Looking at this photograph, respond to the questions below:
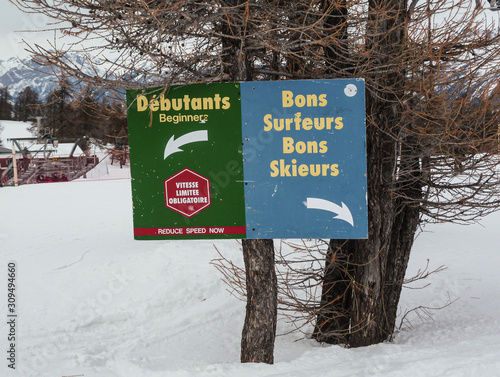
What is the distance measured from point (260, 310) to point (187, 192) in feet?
5.12

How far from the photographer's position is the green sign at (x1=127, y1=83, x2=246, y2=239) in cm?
433

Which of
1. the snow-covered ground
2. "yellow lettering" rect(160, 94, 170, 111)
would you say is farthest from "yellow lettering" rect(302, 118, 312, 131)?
the snow-covered ground

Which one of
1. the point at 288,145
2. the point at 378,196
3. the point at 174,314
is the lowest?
the point at 174,314

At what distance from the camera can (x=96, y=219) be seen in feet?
49.2

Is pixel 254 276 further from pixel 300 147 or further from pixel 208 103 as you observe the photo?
pixel 208 103

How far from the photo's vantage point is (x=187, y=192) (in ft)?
14.5

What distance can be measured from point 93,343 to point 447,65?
621cm

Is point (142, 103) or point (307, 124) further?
point (142, 103)

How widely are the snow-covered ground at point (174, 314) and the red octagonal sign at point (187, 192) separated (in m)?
1.45

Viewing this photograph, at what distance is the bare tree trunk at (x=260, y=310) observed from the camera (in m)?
5.02

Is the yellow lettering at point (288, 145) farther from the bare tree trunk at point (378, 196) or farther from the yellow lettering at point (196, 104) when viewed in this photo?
the bare tree trunk at point (378, 196)

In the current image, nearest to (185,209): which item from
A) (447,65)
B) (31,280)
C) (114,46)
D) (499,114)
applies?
(114,46)

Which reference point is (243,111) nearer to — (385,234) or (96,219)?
(385,234)

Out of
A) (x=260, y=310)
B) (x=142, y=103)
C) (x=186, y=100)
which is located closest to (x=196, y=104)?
(x=186, y=100)
